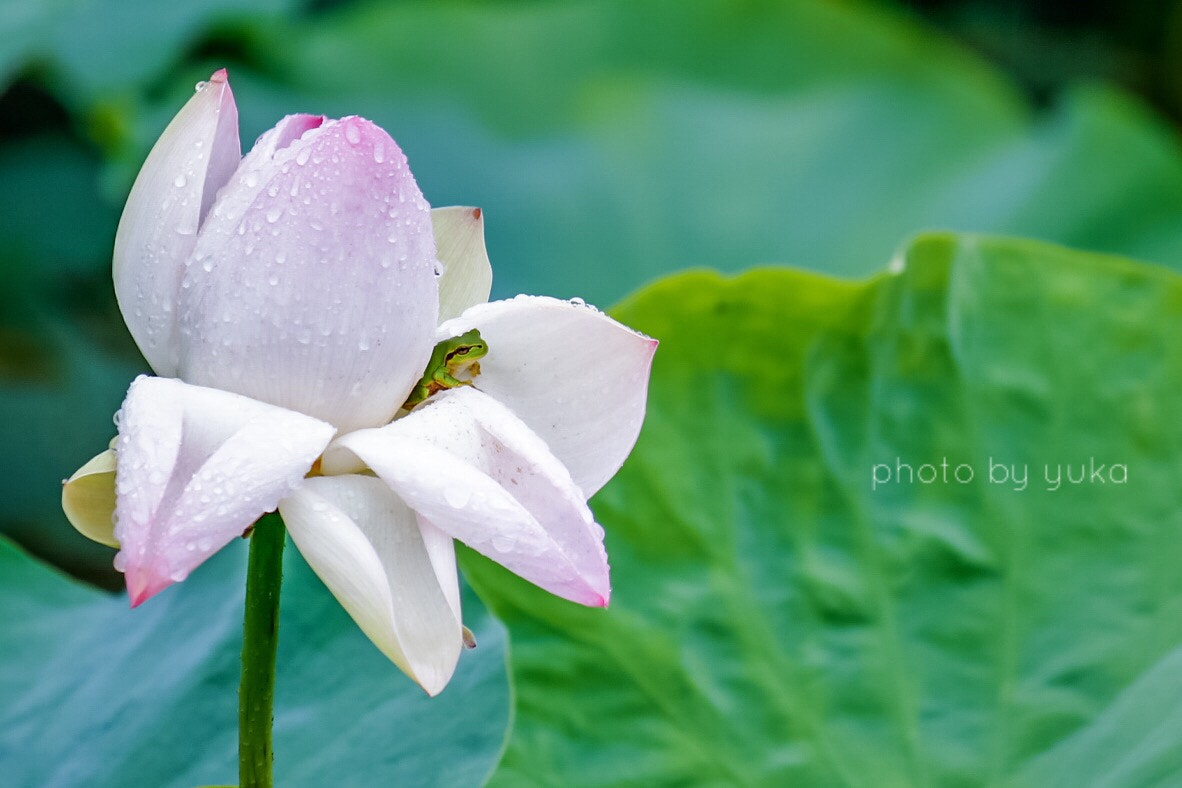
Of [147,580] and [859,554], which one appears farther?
[859,554]

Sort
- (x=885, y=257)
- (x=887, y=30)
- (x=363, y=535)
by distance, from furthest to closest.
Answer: (x=887, y=30)
(x=885, y=257)
(x=363, y=535)

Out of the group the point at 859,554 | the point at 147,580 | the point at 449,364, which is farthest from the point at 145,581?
the point at 859,554

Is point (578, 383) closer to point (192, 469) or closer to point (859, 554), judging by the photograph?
point (192, 469)

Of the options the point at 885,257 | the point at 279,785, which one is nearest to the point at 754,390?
the point at 279,785

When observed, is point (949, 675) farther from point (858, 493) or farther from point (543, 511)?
point (543, 511)

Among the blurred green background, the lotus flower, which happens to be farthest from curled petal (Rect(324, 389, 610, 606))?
the blurred green background

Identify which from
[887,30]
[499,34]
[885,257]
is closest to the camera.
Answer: [885,257]
